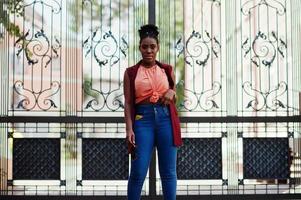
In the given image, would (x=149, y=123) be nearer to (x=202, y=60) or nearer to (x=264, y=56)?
(x=202, y=60)

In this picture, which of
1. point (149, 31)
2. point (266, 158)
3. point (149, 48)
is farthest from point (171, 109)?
point (266, 158)

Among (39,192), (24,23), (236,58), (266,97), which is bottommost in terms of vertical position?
(39,192)

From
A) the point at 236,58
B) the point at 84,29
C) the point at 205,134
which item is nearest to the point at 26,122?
the point at 84,29

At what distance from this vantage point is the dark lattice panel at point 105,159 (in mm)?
4832

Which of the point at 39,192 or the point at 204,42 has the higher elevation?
the point at 204,42

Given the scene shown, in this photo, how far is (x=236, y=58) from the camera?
4.99m

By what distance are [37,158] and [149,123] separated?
1.91m

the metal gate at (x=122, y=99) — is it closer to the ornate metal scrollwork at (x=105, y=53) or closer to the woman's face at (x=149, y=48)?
the ornate metal scrollwork at (x=105, y=53)

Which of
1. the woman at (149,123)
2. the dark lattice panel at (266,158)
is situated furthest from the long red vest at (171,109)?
the dark lattice panel at (266,158)

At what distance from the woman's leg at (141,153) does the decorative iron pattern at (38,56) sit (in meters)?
1.74

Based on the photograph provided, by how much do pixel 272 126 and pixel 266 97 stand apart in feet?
0.96

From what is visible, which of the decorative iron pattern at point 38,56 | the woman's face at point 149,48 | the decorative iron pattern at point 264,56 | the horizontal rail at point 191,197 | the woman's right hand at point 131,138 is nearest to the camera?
the woman's right hand at point 131,138

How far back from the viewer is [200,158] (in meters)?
4.91

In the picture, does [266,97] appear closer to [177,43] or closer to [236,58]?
[236,58]
